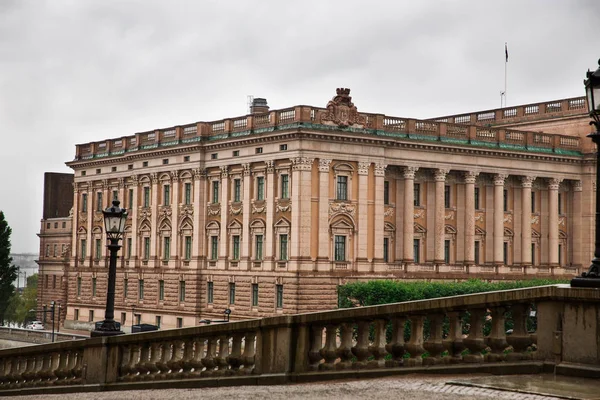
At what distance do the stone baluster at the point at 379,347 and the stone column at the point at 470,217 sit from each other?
6166cm

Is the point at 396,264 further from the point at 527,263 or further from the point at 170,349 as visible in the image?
the point at 170,349

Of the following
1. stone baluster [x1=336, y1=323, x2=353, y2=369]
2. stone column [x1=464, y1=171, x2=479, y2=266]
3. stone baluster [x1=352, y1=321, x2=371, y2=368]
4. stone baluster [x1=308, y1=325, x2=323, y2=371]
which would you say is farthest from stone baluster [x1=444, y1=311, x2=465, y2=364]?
stone column [x1=464, y1=171, x2=479, y2=266]

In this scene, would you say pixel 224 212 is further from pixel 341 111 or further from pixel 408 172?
pixel 408 172

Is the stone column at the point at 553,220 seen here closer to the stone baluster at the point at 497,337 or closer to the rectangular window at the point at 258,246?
the rectangular window at the point at 258,246

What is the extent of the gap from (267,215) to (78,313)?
Result: 3039 centimetres

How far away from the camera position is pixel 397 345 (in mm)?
14930

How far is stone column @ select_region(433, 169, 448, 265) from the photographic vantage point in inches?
2921

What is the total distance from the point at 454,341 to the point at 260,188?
56381mm

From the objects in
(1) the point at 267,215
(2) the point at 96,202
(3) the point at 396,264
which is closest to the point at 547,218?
(3) the point at 396,264

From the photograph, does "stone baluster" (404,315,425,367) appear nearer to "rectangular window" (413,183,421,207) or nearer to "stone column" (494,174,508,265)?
"rectangular window" (413,183,421,207)

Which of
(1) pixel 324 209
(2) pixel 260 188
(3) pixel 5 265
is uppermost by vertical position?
(2) pixel 260 188

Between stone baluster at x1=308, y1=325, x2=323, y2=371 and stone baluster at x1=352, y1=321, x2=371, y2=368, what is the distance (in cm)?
58

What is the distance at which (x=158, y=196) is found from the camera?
80.4 meters

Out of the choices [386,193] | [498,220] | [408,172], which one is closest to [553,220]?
[498,220]
